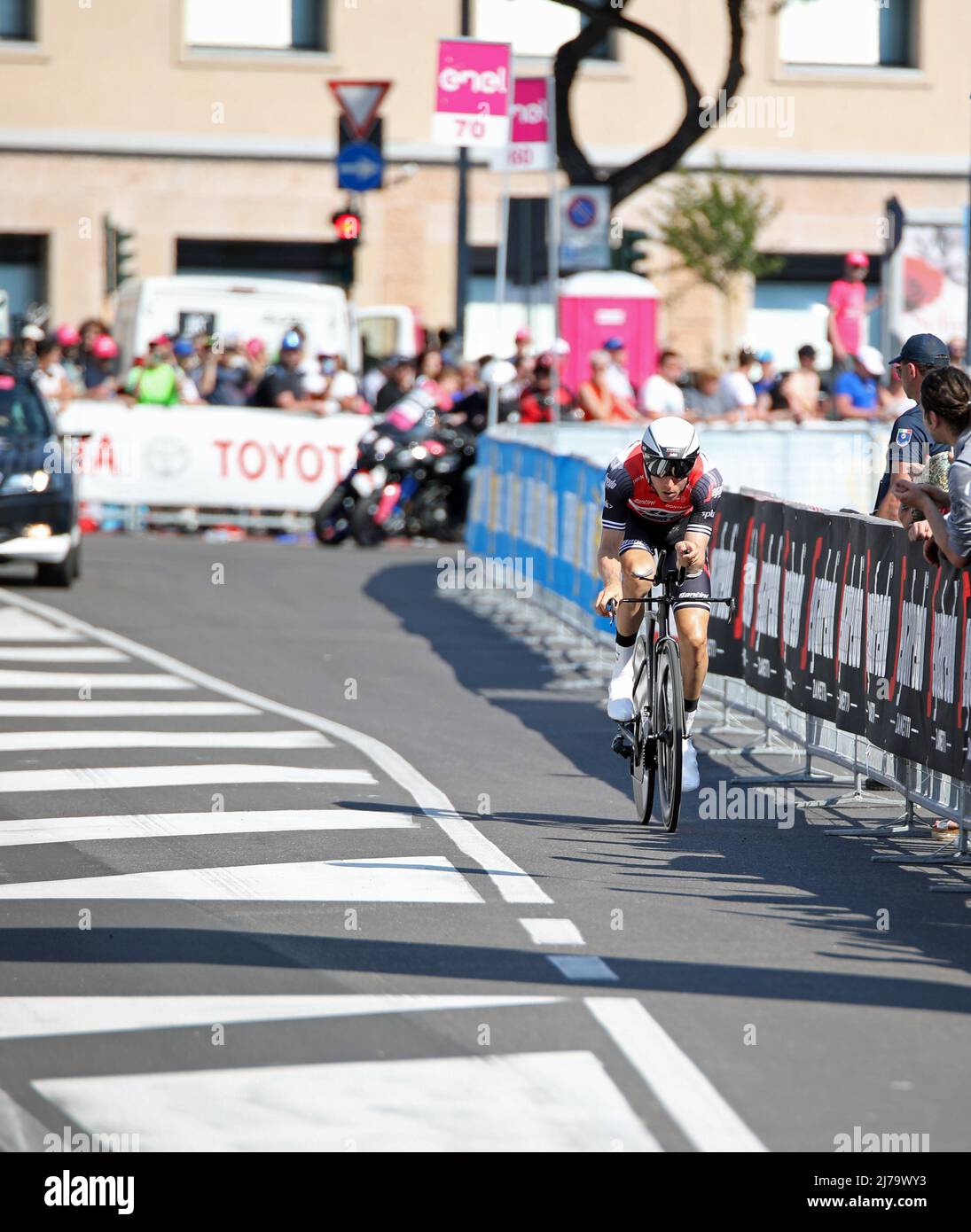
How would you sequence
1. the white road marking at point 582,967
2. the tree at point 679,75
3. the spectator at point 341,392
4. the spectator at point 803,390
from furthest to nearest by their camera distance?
the tree at point 679,75 → the spectator at point 341,392 → the spectator at point 803,390 → the white road marking at point 582,967

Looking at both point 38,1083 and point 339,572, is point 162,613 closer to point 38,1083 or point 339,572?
point 339,572

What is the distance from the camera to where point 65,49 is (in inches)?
1692

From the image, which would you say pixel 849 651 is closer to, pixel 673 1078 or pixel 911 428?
pixel 911 428

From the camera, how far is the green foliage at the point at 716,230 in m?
42.7

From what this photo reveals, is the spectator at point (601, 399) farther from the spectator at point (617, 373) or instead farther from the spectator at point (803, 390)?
the spectator at point (803, 390)

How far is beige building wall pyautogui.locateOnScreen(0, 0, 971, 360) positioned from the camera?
43.2 metres

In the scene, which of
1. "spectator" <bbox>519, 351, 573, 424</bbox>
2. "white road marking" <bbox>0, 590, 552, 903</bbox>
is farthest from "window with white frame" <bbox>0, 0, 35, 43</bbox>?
"white road marking" <bbox>0, 590, 552, 903</bbox>

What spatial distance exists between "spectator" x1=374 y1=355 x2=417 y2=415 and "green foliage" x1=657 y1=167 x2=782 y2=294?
1486 cm

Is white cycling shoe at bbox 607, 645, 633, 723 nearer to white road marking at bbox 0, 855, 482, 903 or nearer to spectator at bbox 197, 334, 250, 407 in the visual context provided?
white road marking at bbox 0, 855, 482, 903

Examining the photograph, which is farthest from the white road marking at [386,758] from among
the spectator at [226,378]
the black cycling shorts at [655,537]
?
the spectator at [226,378]

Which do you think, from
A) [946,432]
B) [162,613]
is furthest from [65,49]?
[946,432]

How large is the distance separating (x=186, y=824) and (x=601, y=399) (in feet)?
46.0

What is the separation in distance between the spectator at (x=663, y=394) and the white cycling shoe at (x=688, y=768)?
45.6ft
